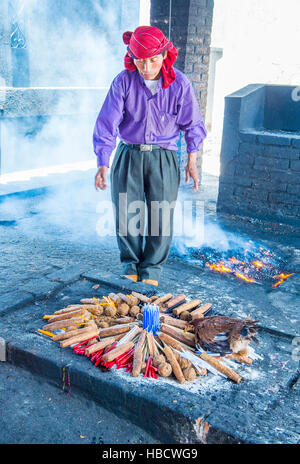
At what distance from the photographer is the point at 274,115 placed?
6918 millimetres

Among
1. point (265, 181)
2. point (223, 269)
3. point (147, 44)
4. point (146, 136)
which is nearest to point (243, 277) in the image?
point (223, 269)

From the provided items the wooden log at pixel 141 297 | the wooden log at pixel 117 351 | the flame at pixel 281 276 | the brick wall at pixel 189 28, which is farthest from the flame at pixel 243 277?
the brick wall at pixel 189 28

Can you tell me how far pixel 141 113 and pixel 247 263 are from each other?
7.03 ft

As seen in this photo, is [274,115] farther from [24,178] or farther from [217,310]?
[24,178]

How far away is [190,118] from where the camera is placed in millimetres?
4098

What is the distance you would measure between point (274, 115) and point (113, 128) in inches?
150

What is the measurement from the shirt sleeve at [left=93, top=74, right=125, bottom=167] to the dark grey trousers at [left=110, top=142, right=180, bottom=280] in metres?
0.18

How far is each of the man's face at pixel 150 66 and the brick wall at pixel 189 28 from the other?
3662 mm

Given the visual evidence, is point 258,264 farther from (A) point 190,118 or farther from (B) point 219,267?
(A) point 190,118

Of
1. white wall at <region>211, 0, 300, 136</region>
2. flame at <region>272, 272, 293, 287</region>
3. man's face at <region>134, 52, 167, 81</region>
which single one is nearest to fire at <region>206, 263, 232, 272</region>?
flame at <region>272, 272, 293, 287</region>

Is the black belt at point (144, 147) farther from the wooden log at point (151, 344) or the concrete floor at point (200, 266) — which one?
the wooden log at point (151, 344)

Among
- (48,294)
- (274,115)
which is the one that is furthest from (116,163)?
(274,115)

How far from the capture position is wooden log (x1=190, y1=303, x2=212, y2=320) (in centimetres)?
348

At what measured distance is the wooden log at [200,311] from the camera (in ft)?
11.4
